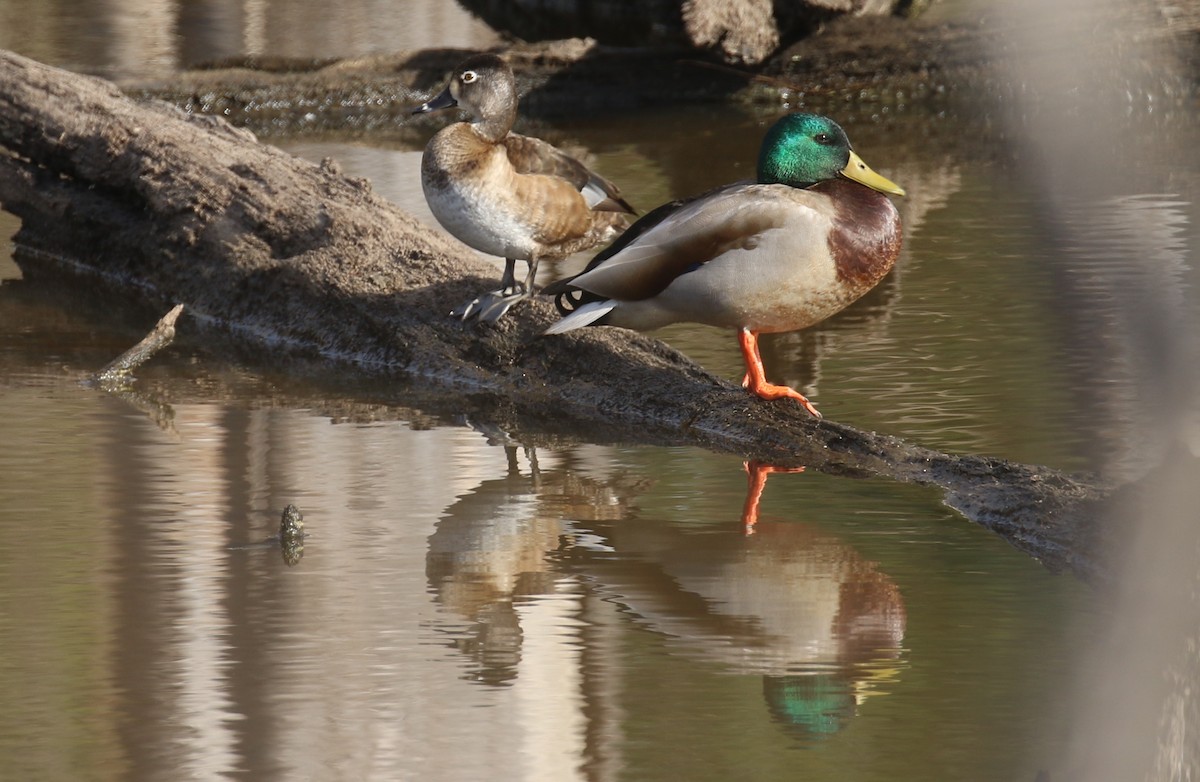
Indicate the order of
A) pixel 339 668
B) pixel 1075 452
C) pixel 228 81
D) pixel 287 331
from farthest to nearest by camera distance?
pixel 228 81 < pixel 287 331 < pixel 1075 452 < pixel 339 668

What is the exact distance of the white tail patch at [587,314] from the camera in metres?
4.98

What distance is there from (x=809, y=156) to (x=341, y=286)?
7.16 ft

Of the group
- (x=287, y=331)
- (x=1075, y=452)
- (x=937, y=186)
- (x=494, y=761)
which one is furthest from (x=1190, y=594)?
(x=937, y=186)

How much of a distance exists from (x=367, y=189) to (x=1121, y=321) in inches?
238

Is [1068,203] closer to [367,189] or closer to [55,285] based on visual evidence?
[367,189]

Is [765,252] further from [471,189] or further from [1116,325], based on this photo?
[1116,325]

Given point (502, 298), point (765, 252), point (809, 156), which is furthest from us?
point (502, 298)

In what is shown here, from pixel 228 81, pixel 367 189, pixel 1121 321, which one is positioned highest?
pixel 228 81

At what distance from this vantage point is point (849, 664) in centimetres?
329

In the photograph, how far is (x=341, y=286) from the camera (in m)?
6.28

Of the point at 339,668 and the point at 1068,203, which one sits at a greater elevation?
the point at 1068,203

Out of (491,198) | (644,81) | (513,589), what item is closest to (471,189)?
(491,198)

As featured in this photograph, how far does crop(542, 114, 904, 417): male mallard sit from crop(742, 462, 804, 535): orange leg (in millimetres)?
235

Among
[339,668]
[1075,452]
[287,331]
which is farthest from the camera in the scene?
[287,331]
